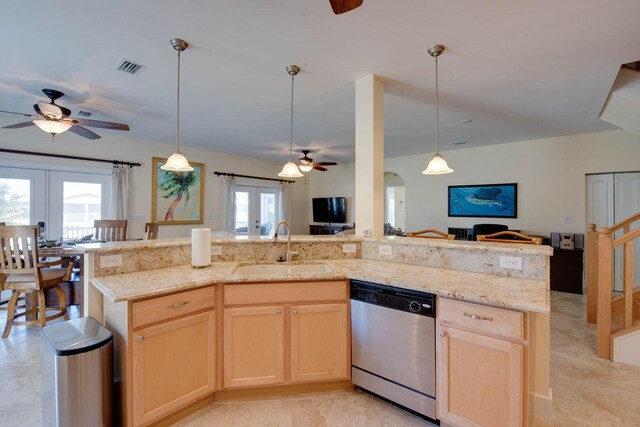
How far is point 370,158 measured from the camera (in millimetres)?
2742

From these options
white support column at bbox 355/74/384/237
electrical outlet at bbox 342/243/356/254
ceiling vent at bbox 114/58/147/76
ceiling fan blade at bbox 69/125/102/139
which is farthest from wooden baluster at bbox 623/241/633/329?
ceiling fan blade at bbox 69/125/102/139

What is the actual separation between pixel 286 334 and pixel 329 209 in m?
5.89

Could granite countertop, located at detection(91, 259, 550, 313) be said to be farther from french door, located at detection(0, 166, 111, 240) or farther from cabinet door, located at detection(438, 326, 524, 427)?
french door, located at detection(0, 166, 111, 240)

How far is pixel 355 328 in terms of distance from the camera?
203 cm

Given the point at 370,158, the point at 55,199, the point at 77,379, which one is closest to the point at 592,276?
the point at 370,158

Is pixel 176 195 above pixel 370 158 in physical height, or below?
below

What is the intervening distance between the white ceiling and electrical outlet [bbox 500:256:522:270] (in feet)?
5.25

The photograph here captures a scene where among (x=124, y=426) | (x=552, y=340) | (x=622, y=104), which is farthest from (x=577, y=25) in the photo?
(x=124, y=426)

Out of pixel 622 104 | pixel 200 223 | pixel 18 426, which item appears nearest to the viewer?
pixel 18 426

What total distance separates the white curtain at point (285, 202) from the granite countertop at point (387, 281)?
17.4 ft

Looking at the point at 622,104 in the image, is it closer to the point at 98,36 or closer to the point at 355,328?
the point at 355,328

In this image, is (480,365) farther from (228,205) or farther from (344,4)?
(228,205)

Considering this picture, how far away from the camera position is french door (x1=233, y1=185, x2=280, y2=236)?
6930mm

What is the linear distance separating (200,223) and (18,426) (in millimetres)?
4637
